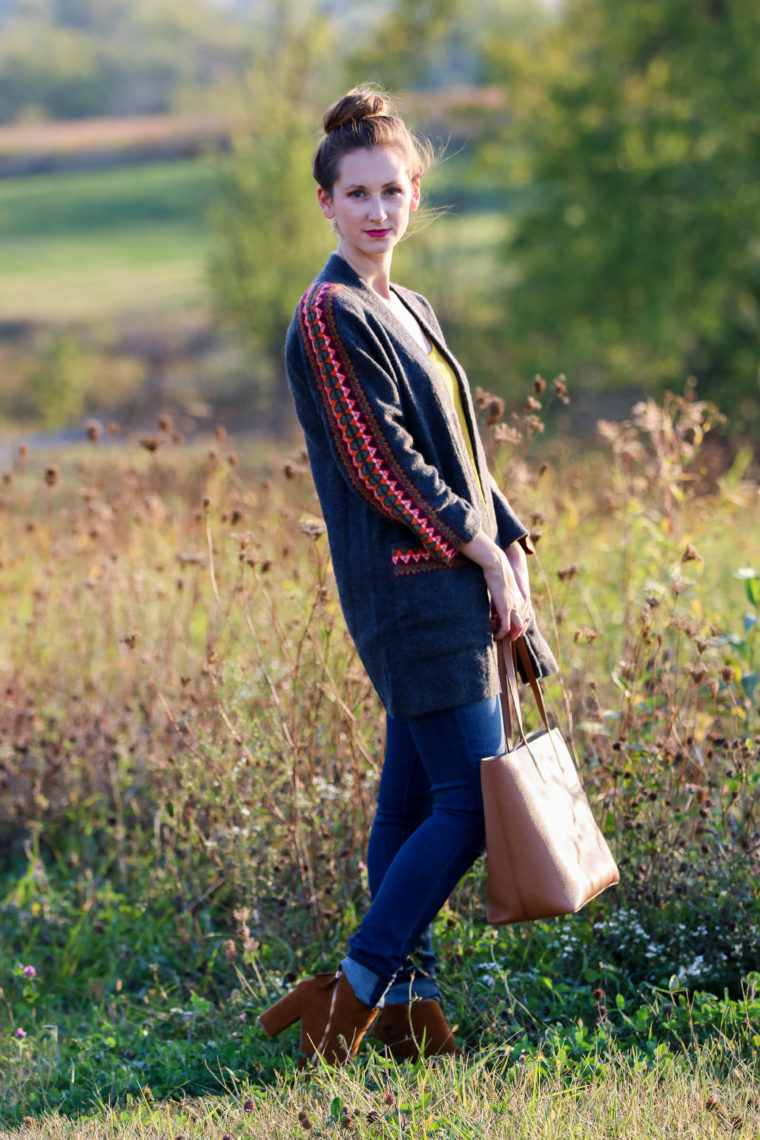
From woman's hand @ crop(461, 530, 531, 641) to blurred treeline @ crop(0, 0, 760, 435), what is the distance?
271 inches

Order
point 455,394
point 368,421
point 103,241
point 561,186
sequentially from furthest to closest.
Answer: point 103,241 < point 561,186 < point 455,394 < point 368,421

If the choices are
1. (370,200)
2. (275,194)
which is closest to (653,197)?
(275,194)

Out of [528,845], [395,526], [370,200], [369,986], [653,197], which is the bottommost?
[369,986]

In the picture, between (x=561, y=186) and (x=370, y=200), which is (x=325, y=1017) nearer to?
(x=370, y=200)

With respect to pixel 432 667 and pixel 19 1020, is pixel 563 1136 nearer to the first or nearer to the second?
pixel 432 667

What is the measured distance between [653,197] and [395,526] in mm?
13756

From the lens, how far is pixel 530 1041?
2.56 m

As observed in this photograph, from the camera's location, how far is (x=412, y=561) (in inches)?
87.1

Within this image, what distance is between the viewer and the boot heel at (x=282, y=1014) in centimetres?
244

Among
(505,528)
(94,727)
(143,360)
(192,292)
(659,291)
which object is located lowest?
(94,727)

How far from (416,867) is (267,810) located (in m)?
0.91

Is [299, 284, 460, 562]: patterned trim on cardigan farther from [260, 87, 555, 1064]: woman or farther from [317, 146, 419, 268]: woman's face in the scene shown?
[317, 146, 419, 268]: woman's face

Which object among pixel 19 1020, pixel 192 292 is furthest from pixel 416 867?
A: pixel 192 292

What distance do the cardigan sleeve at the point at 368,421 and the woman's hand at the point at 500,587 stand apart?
72 millimetres
